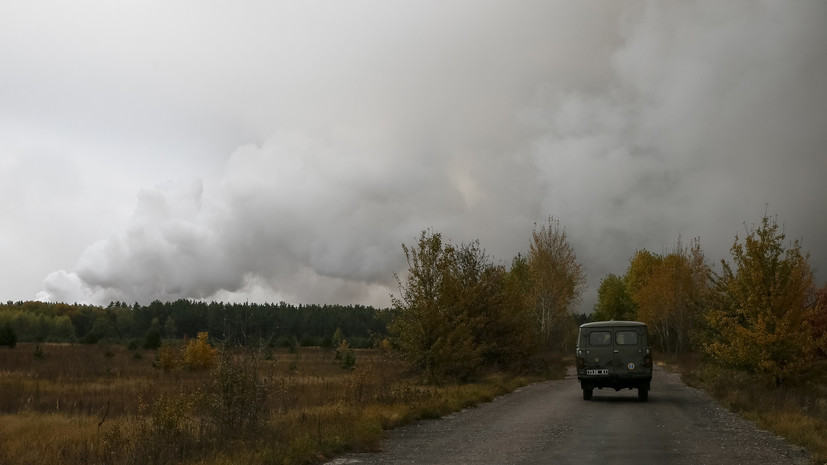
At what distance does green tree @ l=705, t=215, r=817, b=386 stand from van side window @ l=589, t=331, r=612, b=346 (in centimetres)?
393

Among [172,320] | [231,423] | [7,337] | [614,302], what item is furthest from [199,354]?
[172,320]

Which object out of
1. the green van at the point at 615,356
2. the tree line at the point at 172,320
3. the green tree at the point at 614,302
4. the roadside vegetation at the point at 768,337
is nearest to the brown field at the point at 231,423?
the green van at the point at 615,356

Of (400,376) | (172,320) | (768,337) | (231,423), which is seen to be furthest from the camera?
(172,320)

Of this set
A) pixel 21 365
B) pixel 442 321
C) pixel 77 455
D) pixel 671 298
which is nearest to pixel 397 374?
pixel 442 321

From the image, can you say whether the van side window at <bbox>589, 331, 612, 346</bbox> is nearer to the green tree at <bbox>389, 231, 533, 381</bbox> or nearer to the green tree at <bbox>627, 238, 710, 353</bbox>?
the green tree at <bbox>389, 231, 533, 381</bbox>

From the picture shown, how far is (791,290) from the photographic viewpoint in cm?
2011

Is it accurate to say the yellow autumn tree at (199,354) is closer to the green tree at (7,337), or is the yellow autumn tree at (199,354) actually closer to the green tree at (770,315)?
the green tree at (7,337)

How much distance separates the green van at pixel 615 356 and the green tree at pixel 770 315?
3.13 m

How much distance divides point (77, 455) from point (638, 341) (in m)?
16.4

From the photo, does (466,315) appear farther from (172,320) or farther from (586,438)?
(172,320)

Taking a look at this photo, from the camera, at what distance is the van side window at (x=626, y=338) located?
2020 cm

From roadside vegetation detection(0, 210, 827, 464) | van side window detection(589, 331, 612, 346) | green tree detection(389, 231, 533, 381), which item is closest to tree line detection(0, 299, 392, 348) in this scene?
roadside vegetation detection(0, 210, 827, 464)

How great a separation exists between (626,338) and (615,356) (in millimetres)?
774

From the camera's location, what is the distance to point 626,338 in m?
20.3
